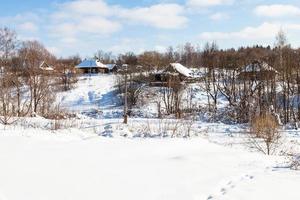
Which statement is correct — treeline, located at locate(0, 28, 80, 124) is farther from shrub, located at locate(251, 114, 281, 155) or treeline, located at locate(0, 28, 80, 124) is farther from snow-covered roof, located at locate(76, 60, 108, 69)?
snow-covered roof, located at locate(76, 60, 108, 69)

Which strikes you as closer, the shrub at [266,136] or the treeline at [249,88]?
the shrub at [266,136]

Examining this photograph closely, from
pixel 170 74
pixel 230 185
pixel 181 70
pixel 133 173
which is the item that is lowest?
pixel 230 185

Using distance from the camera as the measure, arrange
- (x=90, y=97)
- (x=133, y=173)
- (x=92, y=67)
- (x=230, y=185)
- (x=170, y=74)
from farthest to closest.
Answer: (x=92, y=67) < (x=170, y=74) < (x=90, y=97) < (x=133, y=173) < (x=230, y=185)

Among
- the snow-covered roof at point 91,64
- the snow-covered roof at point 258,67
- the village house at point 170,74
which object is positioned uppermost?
the snow-covered roof at point 91,64

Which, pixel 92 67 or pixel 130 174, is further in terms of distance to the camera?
pixel 92 67

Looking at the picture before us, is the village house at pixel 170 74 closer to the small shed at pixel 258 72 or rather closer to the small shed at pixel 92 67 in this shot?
the small shed at pixel 258 72

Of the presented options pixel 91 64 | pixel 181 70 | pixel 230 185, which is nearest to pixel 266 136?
pixel 230 185

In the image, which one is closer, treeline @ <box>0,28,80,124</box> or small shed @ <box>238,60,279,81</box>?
treeline @ <box>0,28,80,124</box>

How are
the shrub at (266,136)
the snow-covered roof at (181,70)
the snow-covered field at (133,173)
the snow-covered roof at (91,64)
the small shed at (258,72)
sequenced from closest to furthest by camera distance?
the snow-covered field at (133,173)
the shrub at (266,136)
the small shed at (258,72)
the snow-covered roof at (181,70)
the snow-covered roof at (91,64)

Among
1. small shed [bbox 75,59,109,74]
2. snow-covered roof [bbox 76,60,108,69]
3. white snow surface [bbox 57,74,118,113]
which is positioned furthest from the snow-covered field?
small shed [bbox 75,59,109,74]

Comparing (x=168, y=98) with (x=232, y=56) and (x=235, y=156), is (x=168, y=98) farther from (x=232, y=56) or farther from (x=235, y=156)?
(x=235, y=156)

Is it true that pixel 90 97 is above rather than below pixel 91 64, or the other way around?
below

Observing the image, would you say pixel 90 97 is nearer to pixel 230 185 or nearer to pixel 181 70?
pixel 181 70

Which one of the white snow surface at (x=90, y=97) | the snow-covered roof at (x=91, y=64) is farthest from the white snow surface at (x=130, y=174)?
the snow-covered roof at (x=91, y=64)
